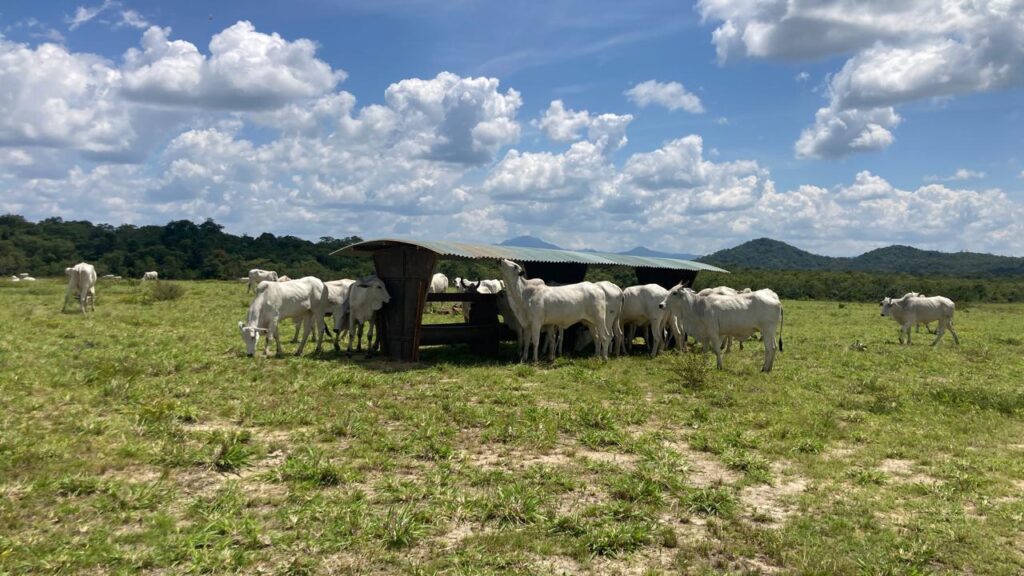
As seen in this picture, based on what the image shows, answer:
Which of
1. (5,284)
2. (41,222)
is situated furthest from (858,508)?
(41,222)

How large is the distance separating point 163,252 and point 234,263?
9.95 m

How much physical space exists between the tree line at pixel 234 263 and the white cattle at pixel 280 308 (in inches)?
1269

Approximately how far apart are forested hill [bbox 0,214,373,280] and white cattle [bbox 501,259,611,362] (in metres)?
34.4

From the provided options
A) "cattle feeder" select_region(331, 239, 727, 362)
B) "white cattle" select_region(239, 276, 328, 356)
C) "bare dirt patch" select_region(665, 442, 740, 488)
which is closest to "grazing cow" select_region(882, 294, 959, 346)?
"cattle feeder" select_region(331, 239, 727, 362)

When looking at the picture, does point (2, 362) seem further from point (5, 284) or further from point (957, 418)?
point (5, 284)

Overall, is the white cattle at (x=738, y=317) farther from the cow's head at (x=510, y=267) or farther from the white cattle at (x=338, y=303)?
the white cattle at (x=338, y=303)

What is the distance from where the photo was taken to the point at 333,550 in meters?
5.48

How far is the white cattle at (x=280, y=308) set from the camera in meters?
14.7

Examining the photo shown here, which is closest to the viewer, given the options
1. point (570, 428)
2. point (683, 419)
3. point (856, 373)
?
point (570, 428)

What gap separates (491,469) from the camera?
7.71 m

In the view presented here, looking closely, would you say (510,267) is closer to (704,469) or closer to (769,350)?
(769,350)

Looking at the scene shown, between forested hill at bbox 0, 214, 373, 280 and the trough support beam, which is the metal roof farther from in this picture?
forested hill at bbox 0, 214, 373, 280

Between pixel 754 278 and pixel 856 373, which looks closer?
pixel 856 373

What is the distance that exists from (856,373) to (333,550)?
45.8 feet
